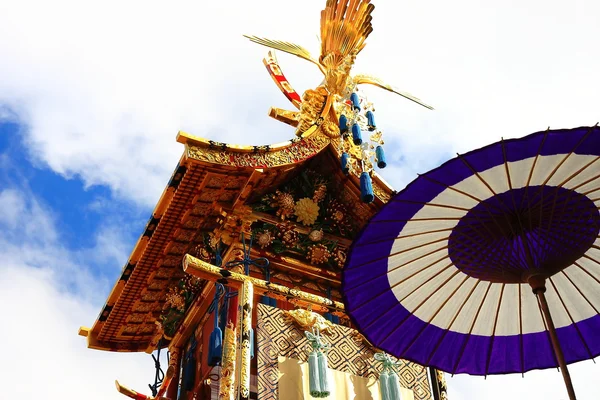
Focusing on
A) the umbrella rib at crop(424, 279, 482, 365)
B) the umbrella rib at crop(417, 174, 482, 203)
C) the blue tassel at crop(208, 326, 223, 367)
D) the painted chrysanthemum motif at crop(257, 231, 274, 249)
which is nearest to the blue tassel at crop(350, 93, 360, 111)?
the painted chrysanthemum motif at crop(257, 231, 274, 249)

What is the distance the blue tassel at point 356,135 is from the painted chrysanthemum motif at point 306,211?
0.90m

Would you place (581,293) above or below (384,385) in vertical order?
below

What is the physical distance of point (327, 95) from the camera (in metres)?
8.75

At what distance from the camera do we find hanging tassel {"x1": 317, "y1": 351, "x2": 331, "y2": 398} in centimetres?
671

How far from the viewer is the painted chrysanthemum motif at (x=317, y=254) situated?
8.27m

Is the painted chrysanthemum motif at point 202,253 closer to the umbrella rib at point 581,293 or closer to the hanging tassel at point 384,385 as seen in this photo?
the hanging tassel at point 384,385

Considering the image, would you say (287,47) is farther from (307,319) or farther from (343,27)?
(307,319)

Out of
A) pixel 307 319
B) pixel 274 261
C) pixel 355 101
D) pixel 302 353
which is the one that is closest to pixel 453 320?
pixel 302 353

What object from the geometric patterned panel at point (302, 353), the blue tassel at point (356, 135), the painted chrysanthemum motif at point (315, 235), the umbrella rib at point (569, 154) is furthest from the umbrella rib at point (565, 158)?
the painted chrysanthemum motif at point (315, 235)

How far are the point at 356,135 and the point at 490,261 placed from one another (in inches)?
126

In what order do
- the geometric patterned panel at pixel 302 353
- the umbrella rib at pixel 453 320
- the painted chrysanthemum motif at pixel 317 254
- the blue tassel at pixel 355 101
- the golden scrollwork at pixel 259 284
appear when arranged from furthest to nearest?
the blue tassel at pixel 355 101 < the painted chrysanthemum motif at pixel 317 254 < the golden scrollwork at pixel 259 284 < the geometric patterned panel at pixel 302 353 < the umbrella rib at pixel 453 320

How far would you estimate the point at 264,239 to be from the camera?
26.3ft

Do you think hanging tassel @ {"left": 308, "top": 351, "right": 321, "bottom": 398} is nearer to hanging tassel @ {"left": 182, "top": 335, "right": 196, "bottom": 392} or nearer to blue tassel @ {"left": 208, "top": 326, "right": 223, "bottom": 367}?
blue tassel @ {"left": 208, "top": 326, "right": 223, "bottom": 367}

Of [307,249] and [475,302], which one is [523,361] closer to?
[475,302]
